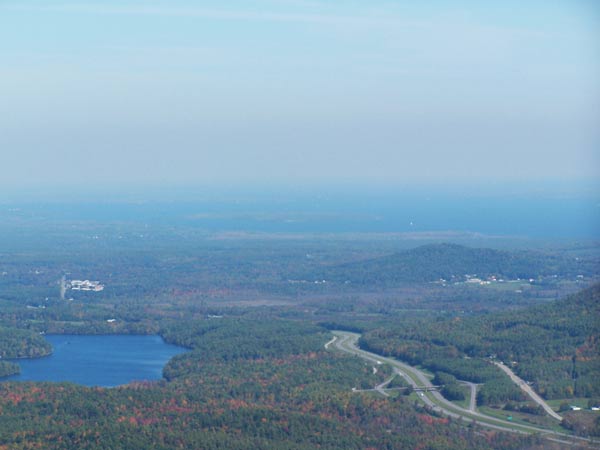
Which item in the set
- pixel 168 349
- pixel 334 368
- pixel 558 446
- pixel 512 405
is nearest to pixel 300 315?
pixel 168 349

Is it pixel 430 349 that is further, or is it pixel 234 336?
pixel 234 336

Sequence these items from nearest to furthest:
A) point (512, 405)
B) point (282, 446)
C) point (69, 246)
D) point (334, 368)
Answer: point (282, 446), point (512, 405), point (334, 368), point (69, 246)

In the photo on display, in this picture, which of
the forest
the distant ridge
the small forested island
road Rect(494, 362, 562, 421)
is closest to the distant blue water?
the distant ridge

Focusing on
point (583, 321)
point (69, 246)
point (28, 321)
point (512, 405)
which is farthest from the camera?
point (69, 246)

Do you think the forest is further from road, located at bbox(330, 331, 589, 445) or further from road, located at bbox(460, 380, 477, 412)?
road, located at bbox(330, 331, 589, 445)

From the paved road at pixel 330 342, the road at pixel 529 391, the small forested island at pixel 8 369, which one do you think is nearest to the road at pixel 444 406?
the paved road at pixel 330 342

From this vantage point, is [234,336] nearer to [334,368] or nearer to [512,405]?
[334,368]

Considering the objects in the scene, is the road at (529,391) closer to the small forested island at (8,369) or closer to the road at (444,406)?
the road at (444,406)
